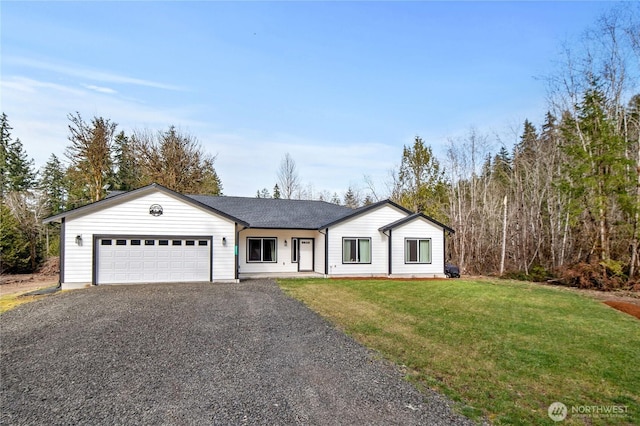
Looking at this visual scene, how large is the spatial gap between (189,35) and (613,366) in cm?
1476

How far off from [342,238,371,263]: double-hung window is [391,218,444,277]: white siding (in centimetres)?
130

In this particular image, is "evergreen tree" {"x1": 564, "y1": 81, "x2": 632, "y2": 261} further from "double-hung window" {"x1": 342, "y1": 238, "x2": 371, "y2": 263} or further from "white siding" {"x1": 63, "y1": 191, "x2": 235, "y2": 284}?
"white siding" {"x1": 63, "y1": 191, "x2": 235, "y2": 284}

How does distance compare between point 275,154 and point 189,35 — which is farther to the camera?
point 275,154

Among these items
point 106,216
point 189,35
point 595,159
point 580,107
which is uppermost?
point 189,35

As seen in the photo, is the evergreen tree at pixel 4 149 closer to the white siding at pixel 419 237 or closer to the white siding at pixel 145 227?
the white siding at pixel 145 227

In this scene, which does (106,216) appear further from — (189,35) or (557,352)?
(557,352)

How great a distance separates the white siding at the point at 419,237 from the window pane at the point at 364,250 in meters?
1.21

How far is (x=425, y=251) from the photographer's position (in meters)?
17.3

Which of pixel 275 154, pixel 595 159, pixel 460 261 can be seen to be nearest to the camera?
pixel 595 159

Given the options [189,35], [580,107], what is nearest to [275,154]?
[189,35]

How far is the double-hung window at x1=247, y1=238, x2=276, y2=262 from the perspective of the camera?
54.9 ft

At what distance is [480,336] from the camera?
6.52 meters

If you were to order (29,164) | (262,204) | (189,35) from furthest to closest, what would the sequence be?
(29,164)
(262,204)
(189,35)

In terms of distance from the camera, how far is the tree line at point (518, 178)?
48.3 feet
